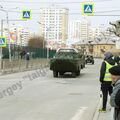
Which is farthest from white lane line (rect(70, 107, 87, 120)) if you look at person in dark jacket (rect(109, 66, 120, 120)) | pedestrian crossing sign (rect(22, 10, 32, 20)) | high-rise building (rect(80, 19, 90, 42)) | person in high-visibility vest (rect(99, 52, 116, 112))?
high-rise building (rect(80, 19, 90, 42))

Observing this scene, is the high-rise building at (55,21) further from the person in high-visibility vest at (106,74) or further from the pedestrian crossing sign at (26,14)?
the person in high-visibility vest at (106,74)

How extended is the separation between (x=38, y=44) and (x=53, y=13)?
160 feet

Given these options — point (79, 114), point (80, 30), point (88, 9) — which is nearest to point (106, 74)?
point (79, 114)

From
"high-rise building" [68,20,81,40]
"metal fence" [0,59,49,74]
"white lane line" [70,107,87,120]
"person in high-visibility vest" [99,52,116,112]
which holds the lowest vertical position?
"metal fence" [0,59,49,74]

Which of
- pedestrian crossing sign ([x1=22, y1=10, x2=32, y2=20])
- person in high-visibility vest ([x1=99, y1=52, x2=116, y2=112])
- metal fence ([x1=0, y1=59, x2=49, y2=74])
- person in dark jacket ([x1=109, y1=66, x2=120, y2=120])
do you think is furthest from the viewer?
pedestrian crossing sign ([x1=22, y1=10, x2=32, y2=20])

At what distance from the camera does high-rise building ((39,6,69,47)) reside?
98.0 m

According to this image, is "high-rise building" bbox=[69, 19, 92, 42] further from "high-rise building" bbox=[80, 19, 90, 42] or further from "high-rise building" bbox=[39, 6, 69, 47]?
"high-rise building" bbox=[39, 6, 69, 47]

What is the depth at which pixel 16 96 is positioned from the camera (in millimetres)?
17609

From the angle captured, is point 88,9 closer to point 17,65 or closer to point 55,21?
point 17,65

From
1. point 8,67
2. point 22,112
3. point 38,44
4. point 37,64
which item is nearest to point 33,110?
point 22,112

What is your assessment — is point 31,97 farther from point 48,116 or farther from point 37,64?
point 37,64

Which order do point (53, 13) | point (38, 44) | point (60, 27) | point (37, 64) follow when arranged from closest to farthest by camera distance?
point (37, 64) < point (53, 13) < point (60, 27) < point (38, 44)

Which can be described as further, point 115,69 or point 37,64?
point 37,64

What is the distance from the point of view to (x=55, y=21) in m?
109
